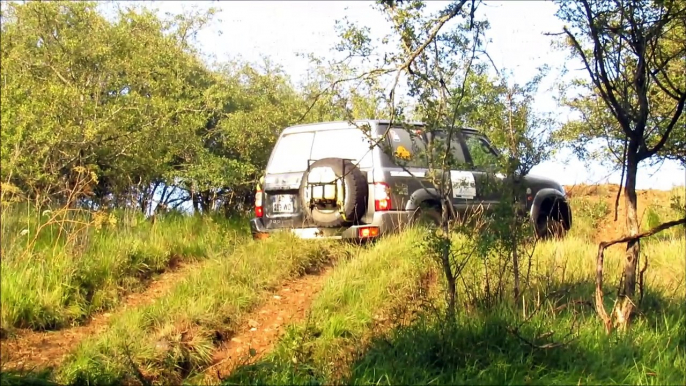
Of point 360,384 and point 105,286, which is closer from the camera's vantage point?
point 360,384

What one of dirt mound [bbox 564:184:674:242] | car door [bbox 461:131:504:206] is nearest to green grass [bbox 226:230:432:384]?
car door [bbox 461:131:504:206]

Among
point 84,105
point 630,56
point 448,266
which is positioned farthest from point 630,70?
point 84,105

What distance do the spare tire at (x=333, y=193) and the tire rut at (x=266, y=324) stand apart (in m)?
0.66

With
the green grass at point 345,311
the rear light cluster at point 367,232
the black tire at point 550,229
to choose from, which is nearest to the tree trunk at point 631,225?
the green grass at point 345,311

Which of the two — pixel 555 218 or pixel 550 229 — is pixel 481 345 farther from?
pixel 555 218

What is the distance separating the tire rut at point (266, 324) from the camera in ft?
16.9

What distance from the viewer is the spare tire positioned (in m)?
7.83

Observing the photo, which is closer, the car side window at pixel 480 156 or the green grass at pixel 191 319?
the green grass at pixel 191 319

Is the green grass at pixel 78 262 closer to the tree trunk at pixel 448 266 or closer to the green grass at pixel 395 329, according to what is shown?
the green grass at pixel 395 329

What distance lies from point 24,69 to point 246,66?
862cm

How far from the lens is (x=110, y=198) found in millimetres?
10508

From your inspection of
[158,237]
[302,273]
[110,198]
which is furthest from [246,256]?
[110,198]

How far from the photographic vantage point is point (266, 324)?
6242 millimetres

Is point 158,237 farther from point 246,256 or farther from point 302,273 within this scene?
point 302,273
